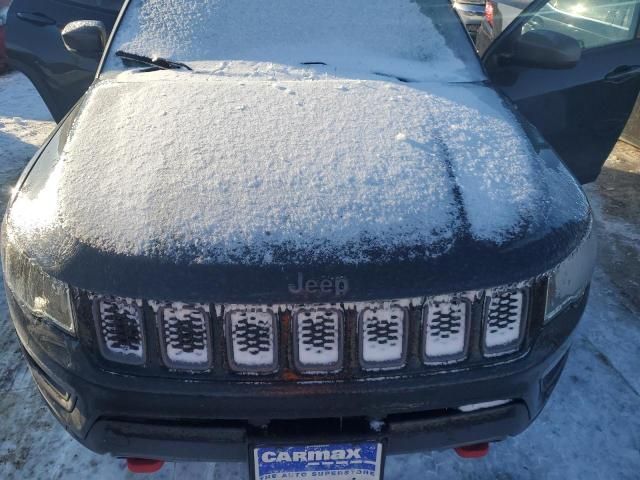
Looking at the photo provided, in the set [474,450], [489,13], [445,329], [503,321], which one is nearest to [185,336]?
[445,329]

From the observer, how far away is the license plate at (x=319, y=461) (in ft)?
5.15

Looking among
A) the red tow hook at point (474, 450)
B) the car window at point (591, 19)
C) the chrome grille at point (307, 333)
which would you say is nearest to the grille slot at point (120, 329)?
the chrome grille at point (307, 333)

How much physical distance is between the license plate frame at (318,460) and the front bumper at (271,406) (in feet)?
0.07

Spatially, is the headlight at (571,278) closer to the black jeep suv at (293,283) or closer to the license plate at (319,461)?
the black jeep suv at (293,283)

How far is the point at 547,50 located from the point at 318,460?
2.08m

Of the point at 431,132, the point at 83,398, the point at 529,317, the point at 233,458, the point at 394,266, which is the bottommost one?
the point at 233,458

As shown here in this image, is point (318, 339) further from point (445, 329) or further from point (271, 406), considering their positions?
point (445, 329)

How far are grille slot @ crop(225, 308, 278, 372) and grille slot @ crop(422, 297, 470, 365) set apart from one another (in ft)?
1.28

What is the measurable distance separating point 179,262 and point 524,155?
113 cm

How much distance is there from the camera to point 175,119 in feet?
6.28

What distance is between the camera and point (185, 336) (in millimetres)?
1477

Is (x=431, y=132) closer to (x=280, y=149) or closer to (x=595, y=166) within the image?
(x=280, y=149)

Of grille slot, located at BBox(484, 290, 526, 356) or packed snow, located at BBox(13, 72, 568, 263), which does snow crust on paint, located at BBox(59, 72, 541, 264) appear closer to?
packed snow, located at BBox(13, 72, 568, 263)

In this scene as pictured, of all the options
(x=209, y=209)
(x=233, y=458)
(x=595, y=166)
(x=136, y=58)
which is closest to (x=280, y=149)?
(x=209, y=209)
